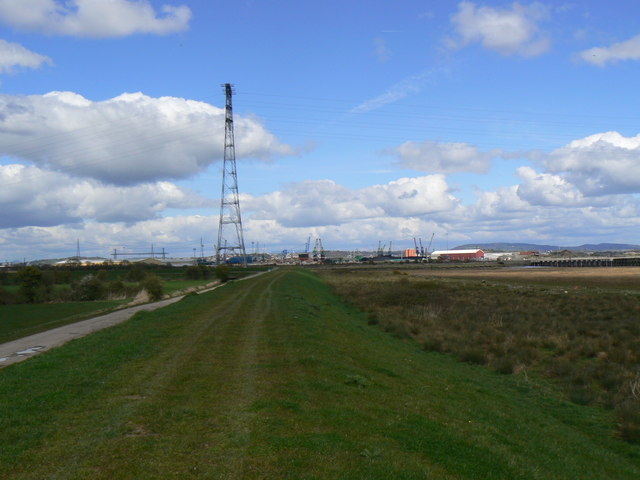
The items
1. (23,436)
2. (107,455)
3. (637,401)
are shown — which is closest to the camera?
(107,455)

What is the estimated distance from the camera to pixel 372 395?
1130cm

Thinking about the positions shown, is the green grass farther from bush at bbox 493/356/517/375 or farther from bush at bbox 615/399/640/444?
bush at bbox 615/399/640/444

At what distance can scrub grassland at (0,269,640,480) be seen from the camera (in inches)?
277

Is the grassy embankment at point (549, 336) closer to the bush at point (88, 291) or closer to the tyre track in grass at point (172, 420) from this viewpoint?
the tyre track in grass at point (172, 420)

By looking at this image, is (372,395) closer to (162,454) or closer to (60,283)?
(162,454)

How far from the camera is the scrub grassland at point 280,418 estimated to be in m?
7.04

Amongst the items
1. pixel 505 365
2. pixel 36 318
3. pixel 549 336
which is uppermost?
pixel 549 336

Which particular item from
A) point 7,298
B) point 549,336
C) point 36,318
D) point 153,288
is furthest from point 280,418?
point 7,298

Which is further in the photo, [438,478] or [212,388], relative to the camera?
[212,388]

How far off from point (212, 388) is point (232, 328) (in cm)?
988

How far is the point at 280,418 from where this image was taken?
8.85 m

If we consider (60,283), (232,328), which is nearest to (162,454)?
(232,328)

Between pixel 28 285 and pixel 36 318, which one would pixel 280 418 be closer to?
pixel 36 318

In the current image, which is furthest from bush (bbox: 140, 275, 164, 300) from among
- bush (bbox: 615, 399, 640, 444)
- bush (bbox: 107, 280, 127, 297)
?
bush (bbox: 615, 399, 640, 444)
